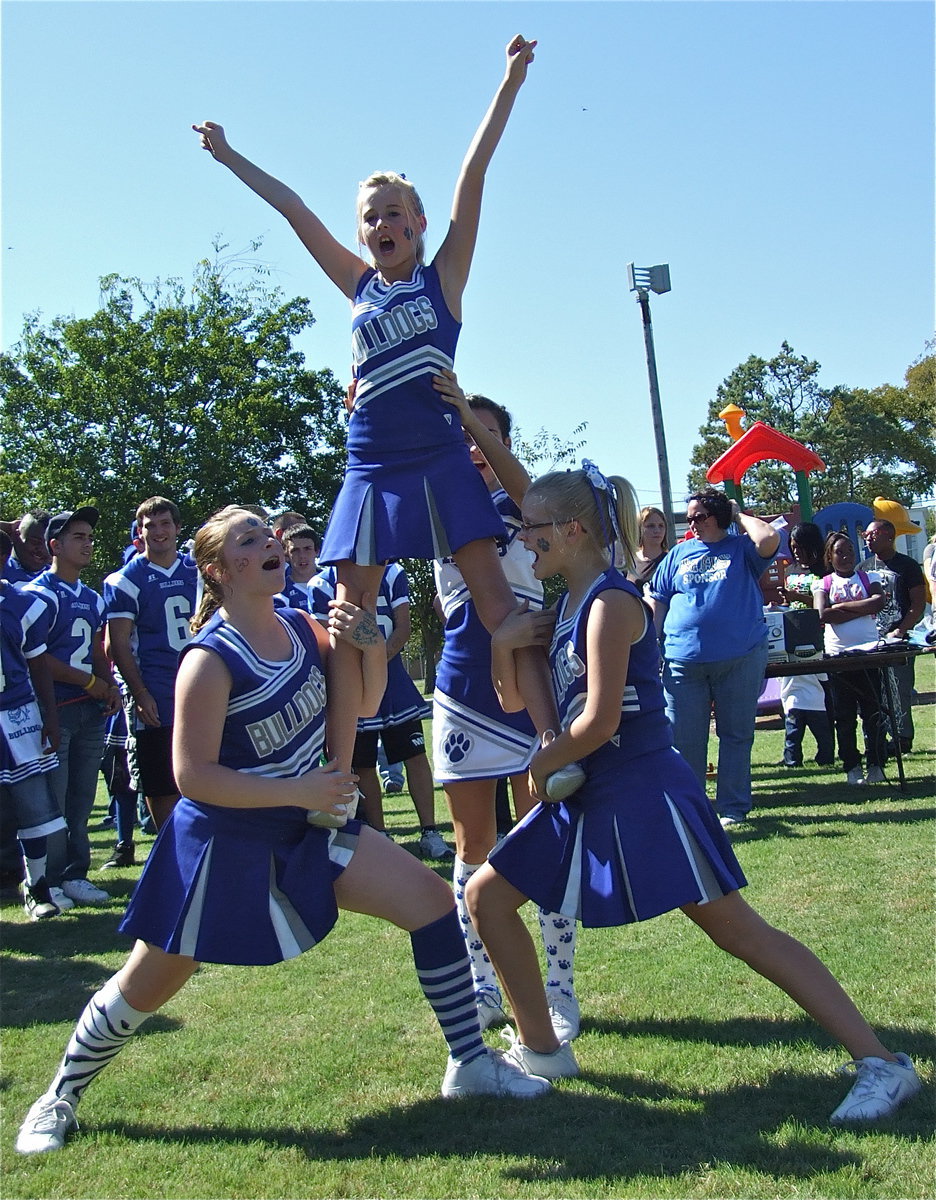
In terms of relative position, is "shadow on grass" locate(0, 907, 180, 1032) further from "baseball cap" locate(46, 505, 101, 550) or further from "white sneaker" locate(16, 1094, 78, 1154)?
"baseball cap" locate(46, 505, 101, 550)

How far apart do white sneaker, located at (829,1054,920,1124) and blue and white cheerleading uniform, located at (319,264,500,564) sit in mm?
1804

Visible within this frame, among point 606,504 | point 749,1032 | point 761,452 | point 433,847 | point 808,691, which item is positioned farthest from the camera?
point 761,452

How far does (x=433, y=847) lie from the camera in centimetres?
735

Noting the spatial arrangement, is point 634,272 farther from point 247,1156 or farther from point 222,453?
point 247,1156

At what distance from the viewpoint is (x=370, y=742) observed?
25.3 ft

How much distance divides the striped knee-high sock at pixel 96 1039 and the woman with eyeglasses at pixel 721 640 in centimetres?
470

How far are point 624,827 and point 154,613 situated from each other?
14.9 ft

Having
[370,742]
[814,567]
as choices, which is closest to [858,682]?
[814,567]

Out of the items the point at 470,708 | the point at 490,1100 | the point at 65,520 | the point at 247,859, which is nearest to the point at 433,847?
the point at 65,520

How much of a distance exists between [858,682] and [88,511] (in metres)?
6.00

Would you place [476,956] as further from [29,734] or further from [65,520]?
[65,520]

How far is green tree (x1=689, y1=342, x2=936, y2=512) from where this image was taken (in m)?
51.7

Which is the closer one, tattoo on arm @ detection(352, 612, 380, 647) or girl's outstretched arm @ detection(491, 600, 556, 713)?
girl's outstretched arm @ detection(491, 600, 556, 713)

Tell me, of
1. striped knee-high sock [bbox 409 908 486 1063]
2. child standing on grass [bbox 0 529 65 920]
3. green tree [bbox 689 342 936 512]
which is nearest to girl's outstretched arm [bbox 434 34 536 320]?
striped knee-high sock [bbox 409 908 486 1063]
